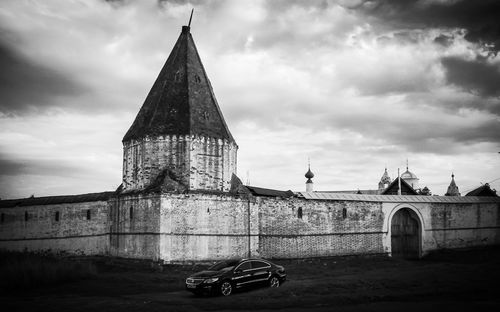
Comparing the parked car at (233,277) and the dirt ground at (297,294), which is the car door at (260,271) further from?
the dirt ground at (297,294)

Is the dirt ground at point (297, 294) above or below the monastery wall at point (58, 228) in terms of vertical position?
below

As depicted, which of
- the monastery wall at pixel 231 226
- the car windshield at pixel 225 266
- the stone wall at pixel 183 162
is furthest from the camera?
the stone wall at pixel 183 162

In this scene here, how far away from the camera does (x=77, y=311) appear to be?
13820 millimetres

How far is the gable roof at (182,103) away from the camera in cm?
2705

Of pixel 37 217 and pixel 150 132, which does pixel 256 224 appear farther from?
pixel 37 217

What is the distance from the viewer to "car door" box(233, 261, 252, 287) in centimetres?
1673

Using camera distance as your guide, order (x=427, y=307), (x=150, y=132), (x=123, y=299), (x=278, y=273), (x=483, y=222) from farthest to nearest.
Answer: (x=483, y=222) → (x=150, y=132) → (x=278, y=273) → (x=123, y=299) → (x=427, y=307)

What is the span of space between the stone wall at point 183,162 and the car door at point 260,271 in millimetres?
9254

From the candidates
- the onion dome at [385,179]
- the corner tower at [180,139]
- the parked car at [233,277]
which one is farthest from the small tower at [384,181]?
the parked car at [233,277]

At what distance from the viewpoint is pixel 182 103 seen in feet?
91.1

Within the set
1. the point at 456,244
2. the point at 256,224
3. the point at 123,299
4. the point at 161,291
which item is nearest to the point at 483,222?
the point at 456,244

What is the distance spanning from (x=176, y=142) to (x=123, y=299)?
11903mm

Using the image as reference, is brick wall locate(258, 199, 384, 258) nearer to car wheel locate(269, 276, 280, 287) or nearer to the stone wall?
the stone wall

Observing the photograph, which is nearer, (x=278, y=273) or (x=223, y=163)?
(x=278, y=273)
